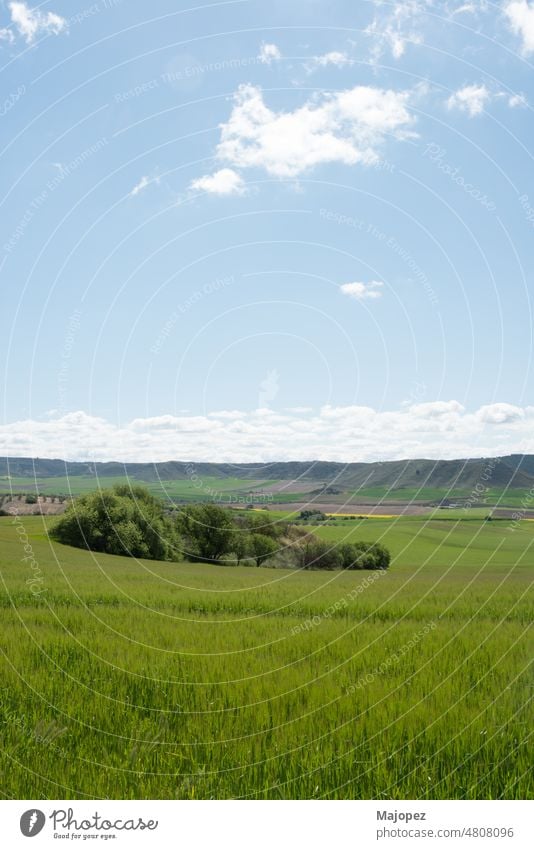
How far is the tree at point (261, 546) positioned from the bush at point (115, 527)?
1007 centimetres

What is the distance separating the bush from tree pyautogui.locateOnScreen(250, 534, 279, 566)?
1007 cm

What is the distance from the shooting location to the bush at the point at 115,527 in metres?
64.2

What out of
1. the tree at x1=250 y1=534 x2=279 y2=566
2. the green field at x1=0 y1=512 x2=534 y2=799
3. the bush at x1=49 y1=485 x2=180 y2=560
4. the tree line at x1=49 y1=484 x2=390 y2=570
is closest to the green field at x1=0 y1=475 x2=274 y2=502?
the bush at x1=49 y1=485 x2=180 y2=560

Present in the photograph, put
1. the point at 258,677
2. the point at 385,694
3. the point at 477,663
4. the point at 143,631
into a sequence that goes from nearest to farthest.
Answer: the point at 385,694 → the point at 258,677 → the point at 477,663 → the point at 143,631

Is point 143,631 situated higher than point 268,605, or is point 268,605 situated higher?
point 143,631

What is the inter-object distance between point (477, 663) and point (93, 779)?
5498mm

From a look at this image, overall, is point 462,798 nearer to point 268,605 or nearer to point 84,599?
point 268,605

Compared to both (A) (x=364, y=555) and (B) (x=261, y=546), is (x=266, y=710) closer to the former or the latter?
(A) (x=364, y=555)

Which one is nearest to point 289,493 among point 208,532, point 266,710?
point 266,710

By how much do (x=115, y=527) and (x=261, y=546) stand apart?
1977 cm

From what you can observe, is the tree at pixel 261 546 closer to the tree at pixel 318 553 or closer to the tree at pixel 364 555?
the tree at pixel 318 553
